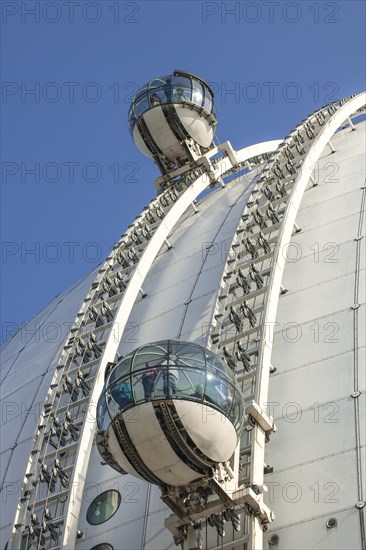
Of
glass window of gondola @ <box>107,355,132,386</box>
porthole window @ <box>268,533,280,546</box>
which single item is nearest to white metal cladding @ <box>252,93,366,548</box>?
porthole window @ <box>268,533,280,546</box>

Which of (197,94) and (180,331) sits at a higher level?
(197,94)

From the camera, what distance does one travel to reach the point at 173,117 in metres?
45.4

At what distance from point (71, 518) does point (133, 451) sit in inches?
186

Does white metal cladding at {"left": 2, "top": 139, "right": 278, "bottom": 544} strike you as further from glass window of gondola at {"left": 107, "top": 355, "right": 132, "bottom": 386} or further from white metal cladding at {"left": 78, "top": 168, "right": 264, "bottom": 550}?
glass window of gondola at {"left": 107, "top": 355, "right": 132, "bottom": 386}

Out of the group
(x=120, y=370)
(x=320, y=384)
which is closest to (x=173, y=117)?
(x=320, y=384)

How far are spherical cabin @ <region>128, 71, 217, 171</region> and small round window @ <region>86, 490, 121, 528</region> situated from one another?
18.4 meters

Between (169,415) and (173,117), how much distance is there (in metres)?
22.0

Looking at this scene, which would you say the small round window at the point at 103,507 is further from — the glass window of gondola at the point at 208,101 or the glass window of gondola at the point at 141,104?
the glass window of gondola at the point at 208,101

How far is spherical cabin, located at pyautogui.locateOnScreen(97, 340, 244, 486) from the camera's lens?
83.2 ft

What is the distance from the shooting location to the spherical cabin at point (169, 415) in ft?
83.2

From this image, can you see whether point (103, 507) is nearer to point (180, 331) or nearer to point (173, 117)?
point (180, 331)

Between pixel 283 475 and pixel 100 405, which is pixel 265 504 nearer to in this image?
pixel 283 475

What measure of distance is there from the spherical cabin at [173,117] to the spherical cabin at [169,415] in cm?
2063

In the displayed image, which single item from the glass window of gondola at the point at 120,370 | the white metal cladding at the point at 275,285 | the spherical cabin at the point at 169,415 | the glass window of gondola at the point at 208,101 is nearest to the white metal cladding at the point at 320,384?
the white metal cladding at the point at 275,285
